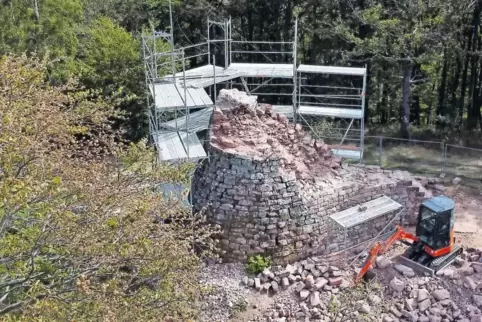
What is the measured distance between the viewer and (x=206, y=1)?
23.8 metres

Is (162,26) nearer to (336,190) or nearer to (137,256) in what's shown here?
(336,190)

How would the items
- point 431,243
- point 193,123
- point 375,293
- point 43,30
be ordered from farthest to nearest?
point 43,30, point 193,123, point 431,243, point 375,293

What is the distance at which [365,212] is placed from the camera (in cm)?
1359

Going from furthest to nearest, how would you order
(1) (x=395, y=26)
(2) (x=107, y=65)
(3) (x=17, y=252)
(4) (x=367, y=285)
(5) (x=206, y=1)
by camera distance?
(5) (x=206, y=1)
(2) (x=107, y=65)
(1) (x=395, y=26)
(4) (x=367, y=285)
(3) (x=17, y=252)

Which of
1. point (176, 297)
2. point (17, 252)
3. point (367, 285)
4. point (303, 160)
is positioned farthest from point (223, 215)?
point (17, 252)

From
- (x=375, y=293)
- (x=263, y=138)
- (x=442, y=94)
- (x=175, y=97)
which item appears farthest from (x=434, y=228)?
(x=442, y=94)

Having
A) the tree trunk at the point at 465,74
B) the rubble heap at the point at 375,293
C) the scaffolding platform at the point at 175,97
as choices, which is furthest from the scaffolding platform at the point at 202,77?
A: the tree trunk at the point at 465,74

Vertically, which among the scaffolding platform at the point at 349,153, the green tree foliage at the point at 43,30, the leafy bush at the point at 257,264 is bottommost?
the leafy bush at the point at 257,264

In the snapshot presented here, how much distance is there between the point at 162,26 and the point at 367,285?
17.2 m

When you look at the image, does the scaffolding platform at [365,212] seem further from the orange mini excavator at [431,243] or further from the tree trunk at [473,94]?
the tree trunk at [473,94]

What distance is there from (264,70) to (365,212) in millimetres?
5476

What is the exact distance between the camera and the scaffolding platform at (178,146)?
13000mm

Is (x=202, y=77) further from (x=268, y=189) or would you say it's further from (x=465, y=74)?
(x=465, y=74)

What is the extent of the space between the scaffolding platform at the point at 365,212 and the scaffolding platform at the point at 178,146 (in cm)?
371
